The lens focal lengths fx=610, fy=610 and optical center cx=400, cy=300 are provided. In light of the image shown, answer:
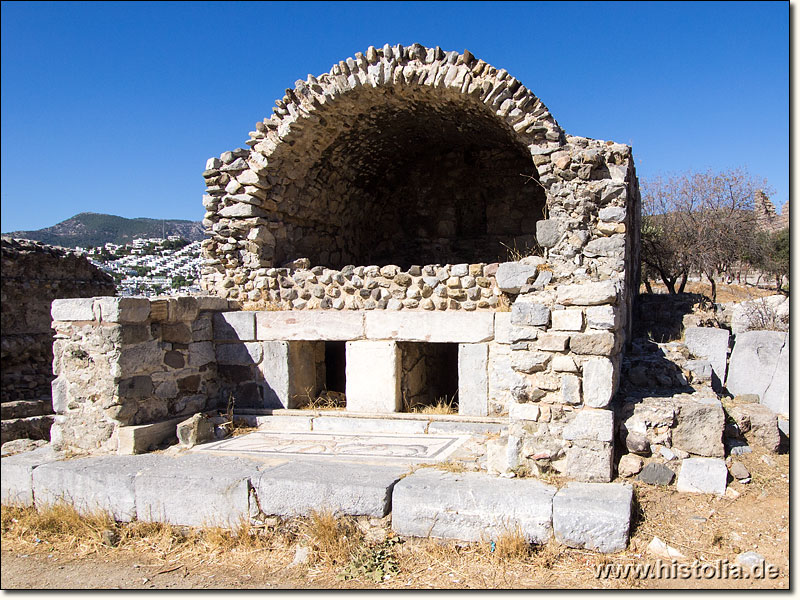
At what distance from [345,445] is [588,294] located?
2920mm

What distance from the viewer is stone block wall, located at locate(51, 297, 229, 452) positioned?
20.8ft

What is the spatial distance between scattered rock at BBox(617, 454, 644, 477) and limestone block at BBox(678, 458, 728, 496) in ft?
1.10

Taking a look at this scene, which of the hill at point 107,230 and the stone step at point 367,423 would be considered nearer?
the stone step at point 367,423

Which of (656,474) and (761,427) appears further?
(761,427)

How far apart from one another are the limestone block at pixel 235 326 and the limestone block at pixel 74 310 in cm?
159

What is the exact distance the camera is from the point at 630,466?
510 cm

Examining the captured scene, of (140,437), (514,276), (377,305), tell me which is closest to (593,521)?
(514,276)

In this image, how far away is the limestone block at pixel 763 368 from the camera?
265 inches

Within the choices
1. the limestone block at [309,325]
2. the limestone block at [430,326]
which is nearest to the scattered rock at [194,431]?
the limestone block at [309,325]

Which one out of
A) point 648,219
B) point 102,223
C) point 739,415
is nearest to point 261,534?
point 739,415

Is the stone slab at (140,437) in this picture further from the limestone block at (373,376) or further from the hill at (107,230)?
the hill at (107,230)

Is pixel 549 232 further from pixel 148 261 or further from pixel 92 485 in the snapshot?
pixel 148 261

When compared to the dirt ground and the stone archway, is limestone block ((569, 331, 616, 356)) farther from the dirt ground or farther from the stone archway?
the stone archway

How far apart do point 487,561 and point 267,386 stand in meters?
3.94
